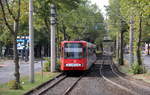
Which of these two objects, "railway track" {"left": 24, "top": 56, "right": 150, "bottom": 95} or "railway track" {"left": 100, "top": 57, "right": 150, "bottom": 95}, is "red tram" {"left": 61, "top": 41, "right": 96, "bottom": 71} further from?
"railway track" {"left": 24, "top": 56, "right": 150, "bottom": 95}

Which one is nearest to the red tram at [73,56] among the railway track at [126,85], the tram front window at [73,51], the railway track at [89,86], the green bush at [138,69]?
the tram front window at [73,51]

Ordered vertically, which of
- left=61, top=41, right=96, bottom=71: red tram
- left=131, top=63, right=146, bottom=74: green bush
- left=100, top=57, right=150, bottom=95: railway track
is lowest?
left=100, top=57, right=150, bottom=95: railway track

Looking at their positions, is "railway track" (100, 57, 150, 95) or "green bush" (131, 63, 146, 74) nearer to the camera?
"railway track" (100, 57, 150, 95)

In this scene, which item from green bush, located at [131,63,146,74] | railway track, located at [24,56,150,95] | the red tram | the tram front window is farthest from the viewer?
the tram front window

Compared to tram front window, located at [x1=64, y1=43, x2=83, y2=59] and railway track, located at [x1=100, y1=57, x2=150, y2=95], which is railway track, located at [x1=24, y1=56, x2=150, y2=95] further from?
tram front window, located at [x1=64, y1=43, x2=83, y2=59]

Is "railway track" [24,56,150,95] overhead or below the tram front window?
below

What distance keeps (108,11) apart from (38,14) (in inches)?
619

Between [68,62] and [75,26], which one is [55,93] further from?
[75,26]

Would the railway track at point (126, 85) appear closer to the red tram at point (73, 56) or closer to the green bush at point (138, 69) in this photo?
the green bush at point (138, 69)

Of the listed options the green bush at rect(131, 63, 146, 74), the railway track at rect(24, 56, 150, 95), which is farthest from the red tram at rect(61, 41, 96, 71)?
the green bush at rect(131, 63, 146, 74)

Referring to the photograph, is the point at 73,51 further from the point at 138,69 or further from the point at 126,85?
the point at 126,85

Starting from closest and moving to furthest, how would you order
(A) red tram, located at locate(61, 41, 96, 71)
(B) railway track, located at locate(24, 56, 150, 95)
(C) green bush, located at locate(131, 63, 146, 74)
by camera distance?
(B) railway track, located at locate(24, 56, 150, 95)
(C) green bush, located at locate(131, 63, 146, 74)
(A) red tram, located at locate(61, 41, 96, 71)

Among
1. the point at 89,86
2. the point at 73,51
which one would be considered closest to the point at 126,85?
the point at 89,86

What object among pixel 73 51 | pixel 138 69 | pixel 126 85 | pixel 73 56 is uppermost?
pixel 73 51
